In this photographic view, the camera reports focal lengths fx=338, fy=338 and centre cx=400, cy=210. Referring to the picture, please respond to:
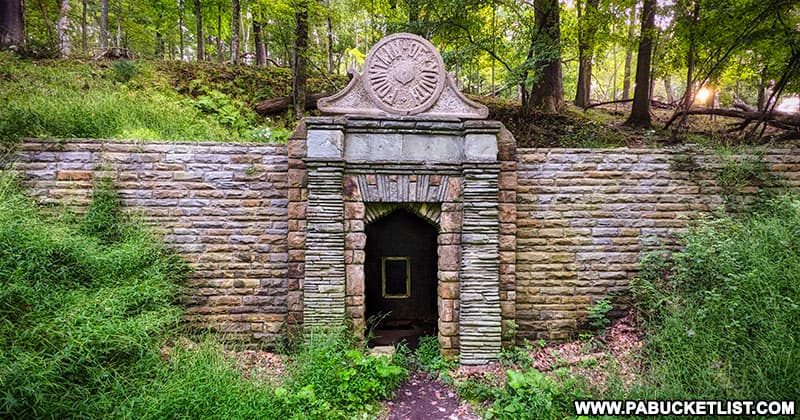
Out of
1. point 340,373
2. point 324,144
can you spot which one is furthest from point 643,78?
point 340,373

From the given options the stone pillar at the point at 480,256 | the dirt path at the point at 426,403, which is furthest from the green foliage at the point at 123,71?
the dirt path at the point at 426,403

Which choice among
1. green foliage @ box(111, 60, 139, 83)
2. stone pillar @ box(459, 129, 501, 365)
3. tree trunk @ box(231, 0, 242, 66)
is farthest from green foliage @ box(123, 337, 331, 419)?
tree trunk @ box(231, 0, 242, 66)

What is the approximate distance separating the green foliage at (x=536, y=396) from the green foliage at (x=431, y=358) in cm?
81

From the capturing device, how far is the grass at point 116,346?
9.57 feet

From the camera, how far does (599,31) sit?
788cm

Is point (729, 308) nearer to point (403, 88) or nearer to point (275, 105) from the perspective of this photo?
point (403, 88)

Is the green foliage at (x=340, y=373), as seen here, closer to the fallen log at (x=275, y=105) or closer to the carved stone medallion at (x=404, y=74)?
the carved stone medallion at (x=404, y=74)

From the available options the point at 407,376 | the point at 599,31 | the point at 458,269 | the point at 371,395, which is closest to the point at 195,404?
the point at 371,395

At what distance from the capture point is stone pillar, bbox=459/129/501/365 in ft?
14.5

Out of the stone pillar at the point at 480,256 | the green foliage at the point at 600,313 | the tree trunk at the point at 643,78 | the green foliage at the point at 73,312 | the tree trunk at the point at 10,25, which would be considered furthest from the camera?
the tree trunk at the point at 10,25

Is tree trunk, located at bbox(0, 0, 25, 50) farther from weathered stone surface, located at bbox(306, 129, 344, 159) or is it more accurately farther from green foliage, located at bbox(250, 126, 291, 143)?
weathered stone surface, located at bbox(306, 129, 344, 159)

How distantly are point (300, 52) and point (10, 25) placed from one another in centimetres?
801

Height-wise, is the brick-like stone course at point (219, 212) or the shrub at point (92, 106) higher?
the shrub at point (92, 106)

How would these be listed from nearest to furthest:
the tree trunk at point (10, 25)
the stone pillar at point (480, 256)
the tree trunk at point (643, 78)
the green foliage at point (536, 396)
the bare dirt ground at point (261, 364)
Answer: the green foliage at point (536, 396) < the bare dirt ground at point (261, 364) < the stone pillar at point (480, 256) < the tree trunk at point (643, 78) < the tree trunk at point (10, 25)
